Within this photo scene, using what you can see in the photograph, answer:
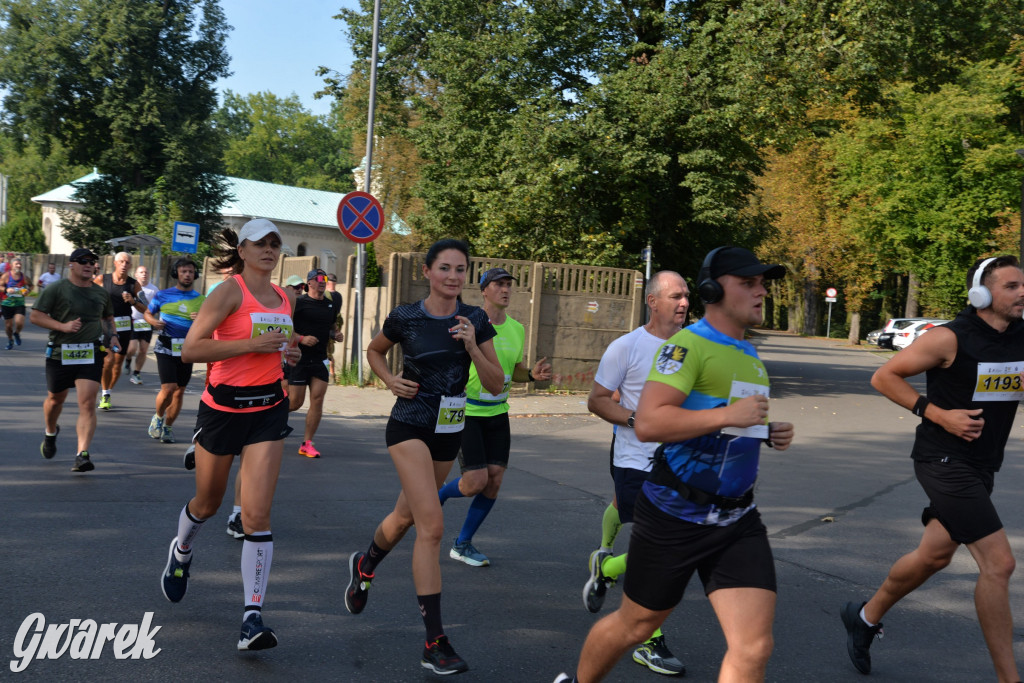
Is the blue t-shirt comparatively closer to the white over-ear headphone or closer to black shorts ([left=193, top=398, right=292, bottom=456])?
black shorts ([left=193, top=398, right=292, bottom=456])

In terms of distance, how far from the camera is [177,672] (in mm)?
4207

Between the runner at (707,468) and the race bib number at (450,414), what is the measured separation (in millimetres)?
1603

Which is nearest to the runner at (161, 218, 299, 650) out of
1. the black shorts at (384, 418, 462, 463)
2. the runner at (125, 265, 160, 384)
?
the black shorts at (384, 418, 462, 463)

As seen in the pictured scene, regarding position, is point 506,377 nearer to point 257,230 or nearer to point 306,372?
point 257,230

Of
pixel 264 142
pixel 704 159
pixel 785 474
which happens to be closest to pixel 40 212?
pixel 264 142

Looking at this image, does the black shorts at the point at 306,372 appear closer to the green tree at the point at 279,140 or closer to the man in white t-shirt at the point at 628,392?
the man in white t-shirt at the point at 628,392

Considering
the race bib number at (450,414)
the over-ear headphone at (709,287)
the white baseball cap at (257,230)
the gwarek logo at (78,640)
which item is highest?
the white baseball cap at (257,230)

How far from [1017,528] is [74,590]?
7168 mm

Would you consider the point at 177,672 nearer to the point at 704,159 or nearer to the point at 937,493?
the point at 937,493

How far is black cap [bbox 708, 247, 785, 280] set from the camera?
3.31 metres

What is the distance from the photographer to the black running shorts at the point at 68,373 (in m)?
8.66

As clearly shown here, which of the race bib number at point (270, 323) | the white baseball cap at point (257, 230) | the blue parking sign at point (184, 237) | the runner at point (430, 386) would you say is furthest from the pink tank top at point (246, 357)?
the blue parking sign at point (184, 237)

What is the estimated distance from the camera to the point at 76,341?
865 cm

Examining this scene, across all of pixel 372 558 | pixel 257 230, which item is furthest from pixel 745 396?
pixel 257 230
